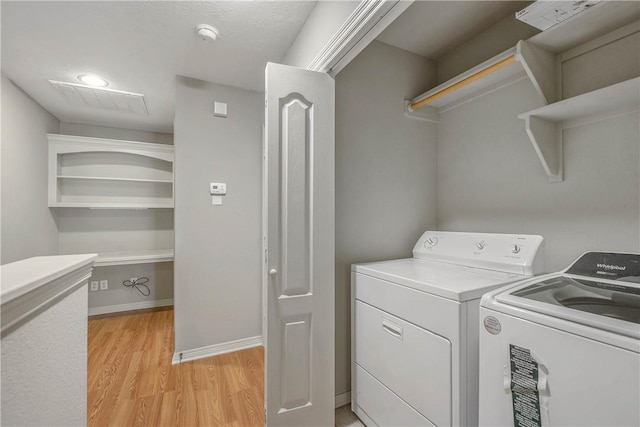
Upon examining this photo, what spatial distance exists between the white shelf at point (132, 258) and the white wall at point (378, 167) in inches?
102

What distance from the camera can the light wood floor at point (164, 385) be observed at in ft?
5.51

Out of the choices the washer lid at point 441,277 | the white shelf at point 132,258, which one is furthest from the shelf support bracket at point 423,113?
the white shelf at point 132,258

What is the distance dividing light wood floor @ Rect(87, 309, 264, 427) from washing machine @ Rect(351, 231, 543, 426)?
2.64ft

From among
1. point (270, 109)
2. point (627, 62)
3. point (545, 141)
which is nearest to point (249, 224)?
point (270, 109)

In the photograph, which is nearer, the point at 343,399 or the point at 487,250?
the point at 487,250

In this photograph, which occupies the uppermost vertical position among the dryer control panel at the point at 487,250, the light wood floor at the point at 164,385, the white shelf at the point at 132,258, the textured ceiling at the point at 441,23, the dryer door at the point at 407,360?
the textured ceiling at the point at 441,23

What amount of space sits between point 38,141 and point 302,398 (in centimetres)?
358

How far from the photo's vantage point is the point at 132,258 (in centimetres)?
324

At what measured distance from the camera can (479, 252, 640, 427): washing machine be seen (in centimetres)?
70

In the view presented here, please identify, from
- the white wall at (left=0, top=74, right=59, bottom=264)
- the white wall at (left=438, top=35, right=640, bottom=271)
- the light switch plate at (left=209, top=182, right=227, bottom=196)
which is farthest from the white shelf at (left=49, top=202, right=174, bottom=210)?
the white wall at (left=438, top=35, right=640, bottom=271)

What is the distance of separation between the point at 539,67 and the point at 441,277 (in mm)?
1209

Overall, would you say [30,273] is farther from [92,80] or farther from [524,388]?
[92,80]

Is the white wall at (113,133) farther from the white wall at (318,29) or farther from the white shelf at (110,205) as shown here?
the white wall at (318,29)

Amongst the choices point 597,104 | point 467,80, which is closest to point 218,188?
point 467,80
